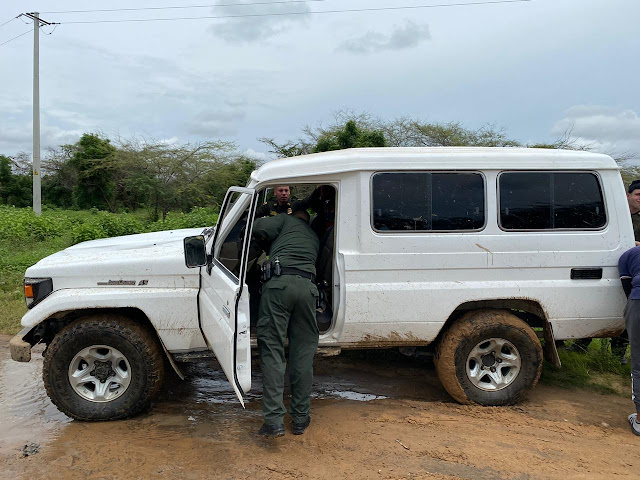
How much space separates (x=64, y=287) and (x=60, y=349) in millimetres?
478

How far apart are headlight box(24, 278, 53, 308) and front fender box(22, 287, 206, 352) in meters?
0.06

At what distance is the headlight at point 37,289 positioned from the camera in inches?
164

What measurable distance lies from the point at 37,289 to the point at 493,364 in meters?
3.79

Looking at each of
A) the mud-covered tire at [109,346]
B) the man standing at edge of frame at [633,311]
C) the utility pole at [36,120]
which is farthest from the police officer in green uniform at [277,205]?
the utility pole at [36,120]

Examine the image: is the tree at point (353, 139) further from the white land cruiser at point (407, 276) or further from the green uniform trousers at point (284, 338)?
the green uniform trousers at point (284, 338)

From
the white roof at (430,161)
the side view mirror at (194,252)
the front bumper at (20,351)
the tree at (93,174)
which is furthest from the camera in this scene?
the tree at (93,174)

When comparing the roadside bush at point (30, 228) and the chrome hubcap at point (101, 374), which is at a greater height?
the roadside bush at point (30, 228)

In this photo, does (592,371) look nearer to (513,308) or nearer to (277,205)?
(513,308)

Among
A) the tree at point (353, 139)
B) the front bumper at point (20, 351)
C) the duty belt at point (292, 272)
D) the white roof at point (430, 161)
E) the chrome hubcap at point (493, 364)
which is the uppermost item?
the tree at point (353, 139)

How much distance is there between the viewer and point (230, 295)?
11.7ft

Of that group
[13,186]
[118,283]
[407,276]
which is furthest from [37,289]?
[13,186]

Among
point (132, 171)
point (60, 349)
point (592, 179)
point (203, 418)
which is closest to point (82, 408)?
point (60, 349)

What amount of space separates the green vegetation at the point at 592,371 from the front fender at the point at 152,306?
137 inches

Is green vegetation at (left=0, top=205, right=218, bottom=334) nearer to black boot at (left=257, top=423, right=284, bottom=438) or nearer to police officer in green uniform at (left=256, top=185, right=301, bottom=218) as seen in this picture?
police officer in green uniform at (left=256, top=185, right=301, bottom=218)
